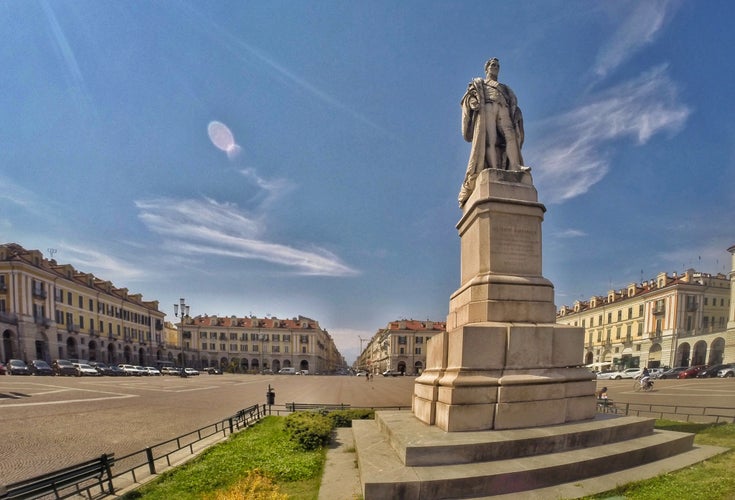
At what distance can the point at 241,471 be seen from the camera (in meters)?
5.67

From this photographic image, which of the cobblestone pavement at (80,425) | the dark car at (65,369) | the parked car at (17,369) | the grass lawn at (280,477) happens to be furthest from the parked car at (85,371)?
the grass lawn at (280,477)

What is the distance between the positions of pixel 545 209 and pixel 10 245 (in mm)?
60637

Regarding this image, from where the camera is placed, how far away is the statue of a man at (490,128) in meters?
7.24

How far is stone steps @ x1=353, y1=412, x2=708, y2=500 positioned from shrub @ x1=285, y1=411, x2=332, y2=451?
5.87 ft

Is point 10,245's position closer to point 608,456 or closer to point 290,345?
point 290,345

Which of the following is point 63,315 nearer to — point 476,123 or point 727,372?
point 476,123

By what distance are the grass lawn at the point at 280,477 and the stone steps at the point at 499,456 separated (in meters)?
0.40

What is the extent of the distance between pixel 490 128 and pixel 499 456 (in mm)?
6354

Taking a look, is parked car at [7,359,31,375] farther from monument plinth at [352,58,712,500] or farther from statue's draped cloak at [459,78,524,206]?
statue's draped cloak at [459,78,524,206]

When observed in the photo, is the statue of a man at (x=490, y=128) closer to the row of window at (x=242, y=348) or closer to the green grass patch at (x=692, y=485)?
the green grass patch at (x=692, y=485)

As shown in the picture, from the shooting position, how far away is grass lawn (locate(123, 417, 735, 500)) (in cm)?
383

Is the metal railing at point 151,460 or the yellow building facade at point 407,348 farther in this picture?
the yellow building facade at point 407,348

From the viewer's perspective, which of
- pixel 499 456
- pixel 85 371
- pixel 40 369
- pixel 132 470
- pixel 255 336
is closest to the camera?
pixel 499 456

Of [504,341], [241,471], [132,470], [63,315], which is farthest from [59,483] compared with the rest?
[63,315]
